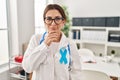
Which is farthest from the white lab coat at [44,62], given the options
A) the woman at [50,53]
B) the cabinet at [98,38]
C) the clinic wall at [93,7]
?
the clinic wall at [93,7]

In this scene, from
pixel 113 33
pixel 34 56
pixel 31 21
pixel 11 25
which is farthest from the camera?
pixel 113 33

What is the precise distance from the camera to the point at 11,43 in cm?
246

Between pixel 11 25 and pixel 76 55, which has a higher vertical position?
pixel 11 25

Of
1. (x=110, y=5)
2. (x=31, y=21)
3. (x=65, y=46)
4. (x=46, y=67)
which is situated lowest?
(x=46, y=67)

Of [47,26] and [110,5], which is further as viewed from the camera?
[110,5]

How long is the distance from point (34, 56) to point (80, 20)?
2638 millimetres

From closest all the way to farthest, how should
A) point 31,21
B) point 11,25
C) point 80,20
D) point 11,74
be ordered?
point 11,74
point 11,25
point 31,21
point 80,20

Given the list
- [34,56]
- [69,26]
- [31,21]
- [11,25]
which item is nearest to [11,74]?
[11,25]

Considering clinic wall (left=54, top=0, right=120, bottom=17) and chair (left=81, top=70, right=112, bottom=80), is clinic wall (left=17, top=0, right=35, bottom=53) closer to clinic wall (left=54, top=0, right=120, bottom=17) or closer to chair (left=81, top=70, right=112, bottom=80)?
clinic wall (left=54, top=0, right=120, bottom=17)

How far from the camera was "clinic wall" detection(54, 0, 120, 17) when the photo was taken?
3.10 m

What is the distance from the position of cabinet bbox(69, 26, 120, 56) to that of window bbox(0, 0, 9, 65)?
1675 millimetres

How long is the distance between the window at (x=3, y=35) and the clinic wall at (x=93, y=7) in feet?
5.91

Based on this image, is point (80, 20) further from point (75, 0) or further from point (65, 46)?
point (65, 46)

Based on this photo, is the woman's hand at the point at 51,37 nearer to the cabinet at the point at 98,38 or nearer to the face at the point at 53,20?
the face at the point at 53,20
